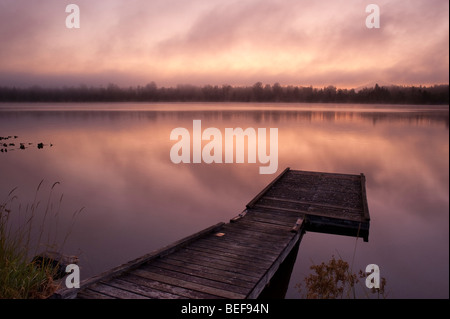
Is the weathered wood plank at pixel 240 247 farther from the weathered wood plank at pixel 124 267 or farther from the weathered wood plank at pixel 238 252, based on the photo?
the weathered wood plank at pixel 124 267

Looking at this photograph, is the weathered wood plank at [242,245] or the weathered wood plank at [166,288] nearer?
the weathered wood plank at [166,288]

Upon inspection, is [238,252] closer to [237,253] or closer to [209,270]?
[237,253]

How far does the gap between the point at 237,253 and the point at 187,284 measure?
1752mm

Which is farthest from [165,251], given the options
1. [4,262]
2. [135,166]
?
[135,166]

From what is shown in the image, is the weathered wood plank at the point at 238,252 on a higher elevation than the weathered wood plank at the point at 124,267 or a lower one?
lower

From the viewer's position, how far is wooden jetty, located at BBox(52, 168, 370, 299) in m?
5.30

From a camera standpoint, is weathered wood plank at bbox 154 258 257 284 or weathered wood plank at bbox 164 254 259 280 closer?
weathered wood plank at bbox 154 258 257 284

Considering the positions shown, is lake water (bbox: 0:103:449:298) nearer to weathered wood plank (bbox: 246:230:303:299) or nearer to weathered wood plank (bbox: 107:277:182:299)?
weathered wood plank (bbox: 246:230:303:299)

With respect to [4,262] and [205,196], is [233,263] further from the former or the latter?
[205,196]

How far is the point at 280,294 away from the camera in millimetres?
7668

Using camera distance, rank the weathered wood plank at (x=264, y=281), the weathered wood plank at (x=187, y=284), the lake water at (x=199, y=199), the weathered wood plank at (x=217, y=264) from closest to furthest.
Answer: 1. the weathered wood plank at (x=187, y=284)
2. the weathered wood plank at (x=264, y=281)
3. the weathered wood plank at (x=217, y=264)
4. the lake water at (x=199, y=199)

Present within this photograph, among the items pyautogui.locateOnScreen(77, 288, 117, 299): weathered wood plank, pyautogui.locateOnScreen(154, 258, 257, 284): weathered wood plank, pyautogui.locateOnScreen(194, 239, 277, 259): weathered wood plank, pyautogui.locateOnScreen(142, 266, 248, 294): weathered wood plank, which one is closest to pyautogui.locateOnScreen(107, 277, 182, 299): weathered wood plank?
pyautogui.locateOnScreen(77, 288, 117, 299): weathered wood plank

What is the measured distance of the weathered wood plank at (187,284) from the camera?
524cm

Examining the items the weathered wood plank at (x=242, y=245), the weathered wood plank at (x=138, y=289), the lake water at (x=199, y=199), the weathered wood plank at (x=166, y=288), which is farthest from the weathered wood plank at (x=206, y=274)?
the lake water at (x=199, y=199)
